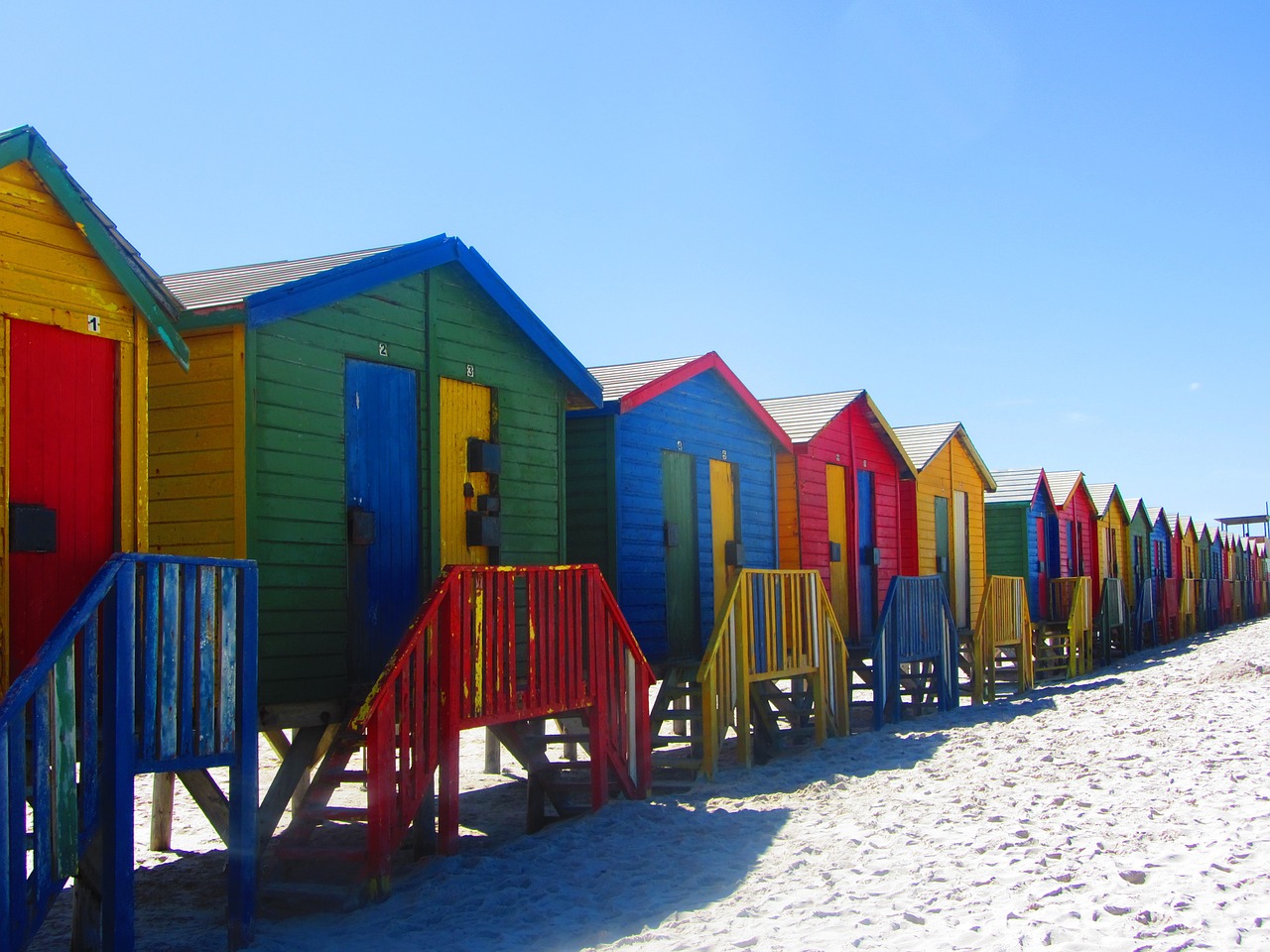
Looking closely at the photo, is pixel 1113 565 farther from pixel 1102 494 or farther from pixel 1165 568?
pixel 1165 568

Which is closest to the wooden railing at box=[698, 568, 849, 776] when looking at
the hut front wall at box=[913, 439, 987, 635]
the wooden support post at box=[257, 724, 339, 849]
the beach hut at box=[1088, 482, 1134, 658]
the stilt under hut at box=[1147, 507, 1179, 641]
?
the wooden support post at box=[257, 724, 339, 849]

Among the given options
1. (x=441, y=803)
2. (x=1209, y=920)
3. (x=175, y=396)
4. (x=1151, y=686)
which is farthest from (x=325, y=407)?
(x=1151, y=686)

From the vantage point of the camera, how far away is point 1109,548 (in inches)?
1282

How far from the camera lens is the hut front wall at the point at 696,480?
41.2ft

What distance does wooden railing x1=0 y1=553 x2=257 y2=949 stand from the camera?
531 centimetres

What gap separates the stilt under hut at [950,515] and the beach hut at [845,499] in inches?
11.9

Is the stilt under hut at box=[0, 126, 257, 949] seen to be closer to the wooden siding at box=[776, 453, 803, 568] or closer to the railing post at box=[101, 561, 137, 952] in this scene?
the railing post at box=[101, 561, 137, 952]

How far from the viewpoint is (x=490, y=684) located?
861 cm

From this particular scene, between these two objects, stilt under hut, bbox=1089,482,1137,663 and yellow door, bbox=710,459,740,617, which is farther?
stilt under hut, bbox=1089,482,1137,663

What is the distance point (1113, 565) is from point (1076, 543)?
4.57 meters

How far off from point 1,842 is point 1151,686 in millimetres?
16920

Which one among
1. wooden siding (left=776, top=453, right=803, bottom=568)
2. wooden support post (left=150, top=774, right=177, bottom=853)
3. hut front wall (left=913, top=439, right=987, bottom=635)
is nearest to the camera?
wooden support post (left=150, top=774, right=177, bottom=853)

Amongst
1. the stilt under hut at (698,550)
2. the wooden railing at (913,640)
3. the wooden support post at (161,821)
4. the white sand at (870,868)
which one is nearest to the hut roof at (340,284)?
the stilt under hut at (698,550)

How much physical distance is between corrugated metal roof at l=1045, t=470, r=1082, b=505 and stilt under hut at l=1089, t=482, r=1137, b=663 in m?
1.75
